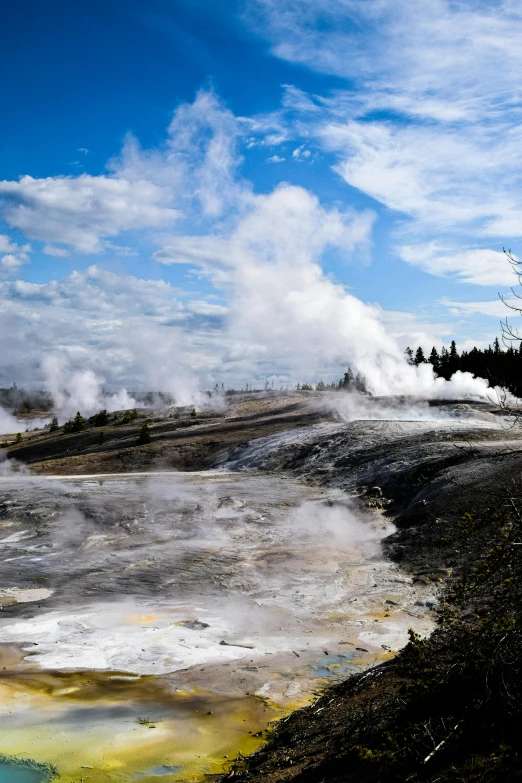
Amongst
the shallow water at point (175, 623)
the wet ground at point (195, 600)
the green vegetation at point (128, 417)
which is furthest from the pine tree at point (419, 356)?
the shallow water at point (175, 623)

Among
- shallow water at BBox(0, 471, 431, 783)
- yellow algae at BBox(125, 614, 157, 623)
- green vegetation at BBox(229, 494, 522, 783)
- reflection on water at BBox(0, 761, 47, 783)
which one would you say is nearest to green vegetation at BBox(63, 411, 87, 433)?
shallow water at BBox(0, 471, 431, 783)

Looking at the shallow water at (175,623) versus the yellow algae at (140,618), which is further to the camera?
the yellow algae at (140,618)

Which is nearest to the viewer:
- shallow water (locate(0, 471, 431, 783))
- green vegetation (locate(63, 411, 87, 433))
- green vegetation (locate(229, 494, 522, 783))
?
green vegetation (locate(229, 494, 522, 783))

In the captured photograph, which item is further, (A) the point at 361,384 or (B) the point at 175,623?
(A) the point at 361,384

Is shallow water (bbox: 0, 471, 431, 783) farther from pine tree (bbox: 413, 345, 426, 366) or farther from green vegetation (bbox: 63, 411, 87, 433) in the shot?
pine tree (bbox: 413, 345, 426, 366)

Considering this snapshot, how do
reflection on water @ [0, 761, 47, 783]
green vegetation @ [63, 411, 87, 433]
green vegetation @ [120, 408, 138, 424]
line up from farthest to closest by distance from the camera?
green vegetation @ [120, 408, 138, 424]
green vegetation @ [63, 411, 87, 433]
reflection on water @ [0, 761, 47, 783]

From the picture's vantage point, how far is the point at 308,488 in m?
28.5

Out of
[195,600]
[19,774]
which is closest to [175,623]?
[195,600]

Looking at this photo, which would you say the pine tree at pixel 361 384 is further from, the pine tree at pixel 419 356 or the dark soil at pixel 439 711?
the dark soil at pixel 439 711

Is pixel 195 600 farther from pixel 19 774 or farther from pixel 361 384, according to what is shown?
pixel 361 384

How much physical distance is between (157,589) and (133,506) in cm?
919

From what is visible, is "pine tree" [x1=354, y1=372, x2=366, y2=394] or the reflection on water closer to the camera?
the reflection on water

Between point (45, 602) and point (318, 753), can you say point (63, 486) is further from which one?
point (318, 753)

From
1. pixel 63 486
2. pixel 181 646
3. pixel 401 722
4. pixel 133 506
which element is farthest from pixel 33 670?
pixel 63 486
